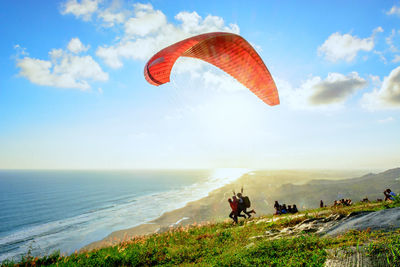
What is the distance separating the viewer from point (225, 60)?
29.0 feet

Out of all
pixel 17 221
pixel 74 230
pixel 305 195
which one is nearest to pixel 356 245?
pixel 74 230

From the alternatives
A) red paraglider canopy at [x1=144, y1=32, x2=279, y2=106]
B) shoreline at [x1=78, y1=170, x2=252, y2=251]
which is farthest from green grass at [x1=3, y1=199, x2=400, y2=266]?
shoreline at [x1=78, y1=170, x2=252, y2=251]

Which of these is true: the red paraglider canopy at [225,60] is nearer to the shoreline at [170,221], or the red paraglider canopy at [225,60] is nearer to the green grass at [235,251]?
the green grass at [235,251]

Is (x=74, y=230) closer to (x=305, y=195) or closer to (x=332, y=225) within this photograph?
(x=332, y=225)

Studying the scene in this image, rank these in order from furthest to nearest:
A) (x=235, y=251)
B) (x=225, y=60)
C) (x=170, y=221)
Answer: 1. (x=170, y=221)
2. (x=225, y=60)
3. (x=235, y=251)

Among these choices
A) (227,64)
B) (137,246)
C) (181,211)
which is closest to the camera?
(137,246)

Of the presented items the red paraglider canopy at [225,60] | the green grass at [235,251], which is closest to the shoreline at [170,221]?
the green grass at [235,251]

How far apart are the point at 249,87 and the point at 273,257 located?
23.9 ft

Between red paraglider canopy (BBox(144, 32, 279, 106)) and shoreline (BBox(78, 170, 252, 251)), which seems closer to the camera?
red paraglider canopy (BBox(144, 32, 279, 106))

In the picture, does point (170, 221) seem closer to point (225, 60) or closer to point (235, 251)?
point (235, 251)

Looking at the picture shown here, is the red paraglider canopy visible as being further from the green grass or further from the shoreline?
the shoreline

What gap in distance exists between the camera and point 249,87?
9.52 m

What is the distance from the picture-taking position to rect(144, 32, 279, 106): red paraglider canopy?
6594mm

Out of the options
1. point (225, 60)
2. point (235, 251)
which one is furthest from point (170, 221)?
point (225, 60)
